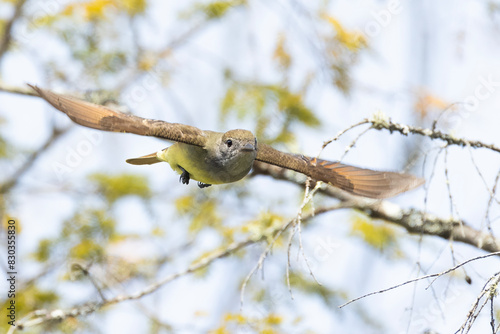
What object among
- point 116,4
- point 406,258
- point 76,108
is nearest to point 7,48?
point 116,4

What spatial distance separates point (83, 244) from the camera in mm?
4816

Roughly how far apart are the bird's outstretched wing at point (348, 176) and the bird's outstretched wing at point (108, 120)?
59 cm

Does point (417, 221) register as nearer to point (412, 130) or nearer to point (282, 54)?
point (412, 130)

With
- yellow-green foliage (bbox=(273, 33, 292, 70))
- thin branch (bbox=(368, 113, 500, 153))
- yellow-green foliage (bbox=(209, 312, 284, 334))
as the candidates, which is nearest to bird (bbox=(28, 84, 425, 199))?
thin branch (bbox=(368, 113, 500, 153))

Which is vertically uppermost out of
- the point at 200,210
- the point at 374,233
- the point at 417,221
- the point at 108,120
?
the point at 374,233

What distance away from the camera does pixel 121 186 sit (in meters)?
5.43

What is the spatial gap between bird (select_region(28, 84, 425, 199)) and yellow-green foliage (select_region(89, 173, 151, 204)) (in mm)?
1864

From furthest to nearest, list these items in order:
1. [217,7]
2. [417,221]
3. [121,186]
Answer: [121,186] < [217,7] < [417,221]

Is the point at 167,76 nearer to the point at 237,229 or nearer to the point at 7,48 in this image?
the point at 7,48

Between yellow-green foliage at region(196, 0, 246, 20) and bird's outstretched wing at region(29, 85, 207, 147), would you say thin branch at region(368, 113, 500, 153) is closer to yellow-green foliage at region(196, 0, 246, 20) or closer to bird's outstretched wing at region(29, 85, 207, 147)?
bird's outstretched wing at region(29, 85, 207, 147)

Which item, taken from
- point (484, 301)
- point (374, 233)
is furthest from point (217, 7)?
point (484, 301)

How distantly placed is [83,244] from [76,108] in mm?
2290

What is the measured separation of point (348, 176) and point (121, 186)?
269 centimetres

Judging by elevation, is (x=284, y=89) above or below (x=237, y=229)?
above
